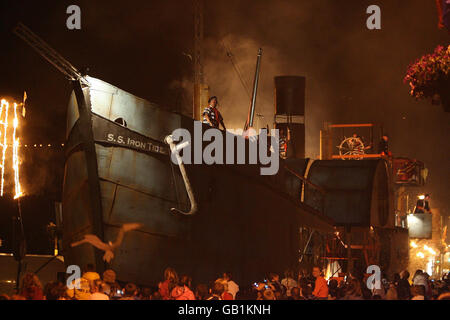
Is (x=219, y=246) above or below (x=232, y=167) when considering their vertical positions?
below

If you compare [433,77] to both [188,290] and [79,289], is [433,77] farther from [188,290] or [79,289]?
[79,289]

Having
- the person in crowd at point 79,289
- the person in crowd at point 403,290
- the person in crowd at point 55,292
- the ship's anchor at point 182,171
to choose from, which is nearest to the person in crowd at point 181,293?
the person in crowd at point 79,289

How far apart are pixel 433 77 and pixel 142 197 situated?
19.7 ft

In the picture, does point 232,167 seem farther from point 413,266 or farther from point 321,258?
point 413,266

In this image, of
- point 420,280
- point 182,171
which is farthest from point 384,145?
point 182,171

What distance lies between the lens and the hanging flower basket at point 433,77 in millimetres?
11164

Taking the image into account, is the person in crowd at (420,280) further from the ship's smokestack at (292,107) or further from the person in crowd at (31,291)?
→ the ship's smokestack at (292,107)

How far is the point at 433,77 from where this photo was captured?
1128 cm

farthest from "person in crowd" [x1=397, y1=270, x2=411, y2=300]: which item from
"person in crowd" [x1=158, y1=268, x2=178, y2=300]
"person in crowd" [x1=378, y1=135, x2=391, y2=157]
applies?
"person in crowd" [x1=378, y1=135, x2=391, y2=157]

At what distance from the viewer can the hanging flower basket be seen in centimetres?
1116

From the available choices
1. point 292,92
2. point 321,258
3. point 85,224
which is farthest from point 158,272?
point 292,92

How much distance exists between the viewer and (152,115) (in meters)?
14.4

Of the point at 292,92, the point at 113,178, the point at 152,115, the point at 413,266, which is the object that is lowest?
the point at 413,266
